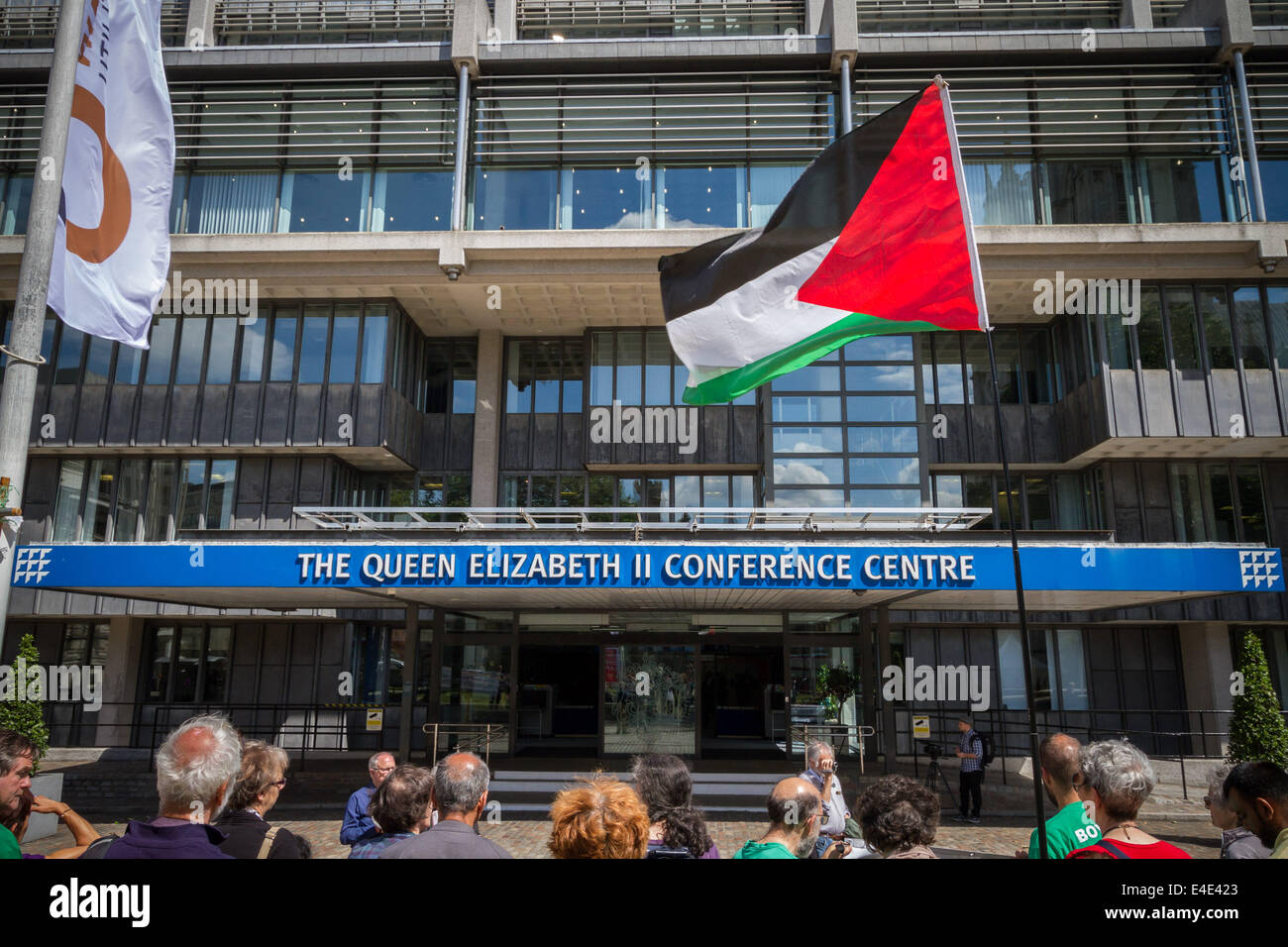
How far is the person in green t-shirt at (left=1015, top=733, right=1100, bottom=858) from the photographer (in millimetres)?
4090

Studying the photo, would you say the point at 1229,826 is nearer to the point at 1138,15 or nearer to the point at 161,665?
the point at 1138,15

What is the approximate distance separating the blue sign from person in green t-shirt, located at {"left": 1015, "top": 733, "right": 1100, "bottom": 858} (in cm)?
763

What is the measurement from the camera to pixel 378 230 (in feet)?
69.3

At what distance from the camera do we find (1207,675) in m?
21.4

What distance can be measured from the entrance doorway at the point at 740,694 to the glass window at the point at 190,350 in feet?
49.9

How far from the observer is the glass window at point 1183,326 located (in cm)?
2067

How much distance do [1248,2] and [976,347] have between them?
10389mm

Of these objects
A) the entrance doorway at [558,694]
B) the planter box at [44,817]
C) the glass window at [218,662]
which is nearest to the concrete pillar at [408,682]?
the planter box at [44,817]

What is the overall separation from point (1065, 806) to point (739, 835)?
883 cm

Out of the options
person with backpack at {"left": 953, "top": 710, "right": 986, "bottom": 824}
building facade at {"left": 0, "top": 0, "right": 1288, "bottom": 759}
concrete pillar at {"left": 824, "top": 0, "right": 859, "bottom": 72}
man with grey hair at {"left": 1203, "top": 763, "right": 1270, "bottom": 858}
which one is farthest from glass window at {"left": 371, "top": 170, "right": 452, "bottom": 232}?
man with grey hair at {"left": 1203, "top": 763, "right": 1270, "bottom": 858}

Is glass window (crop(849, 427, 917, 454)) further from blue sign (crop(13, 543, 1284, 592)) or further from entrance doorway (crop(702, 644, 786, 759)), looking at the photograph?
blue sign (crop(13, 543, 1284, 592))

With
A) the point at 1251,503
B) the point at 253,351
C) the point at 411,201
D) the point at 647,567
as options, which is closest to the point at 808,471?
the point at 647,567

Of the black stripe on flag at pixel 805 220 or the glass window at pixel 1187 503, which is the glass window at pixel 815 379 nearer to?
the glass window at pixel 1187 503
